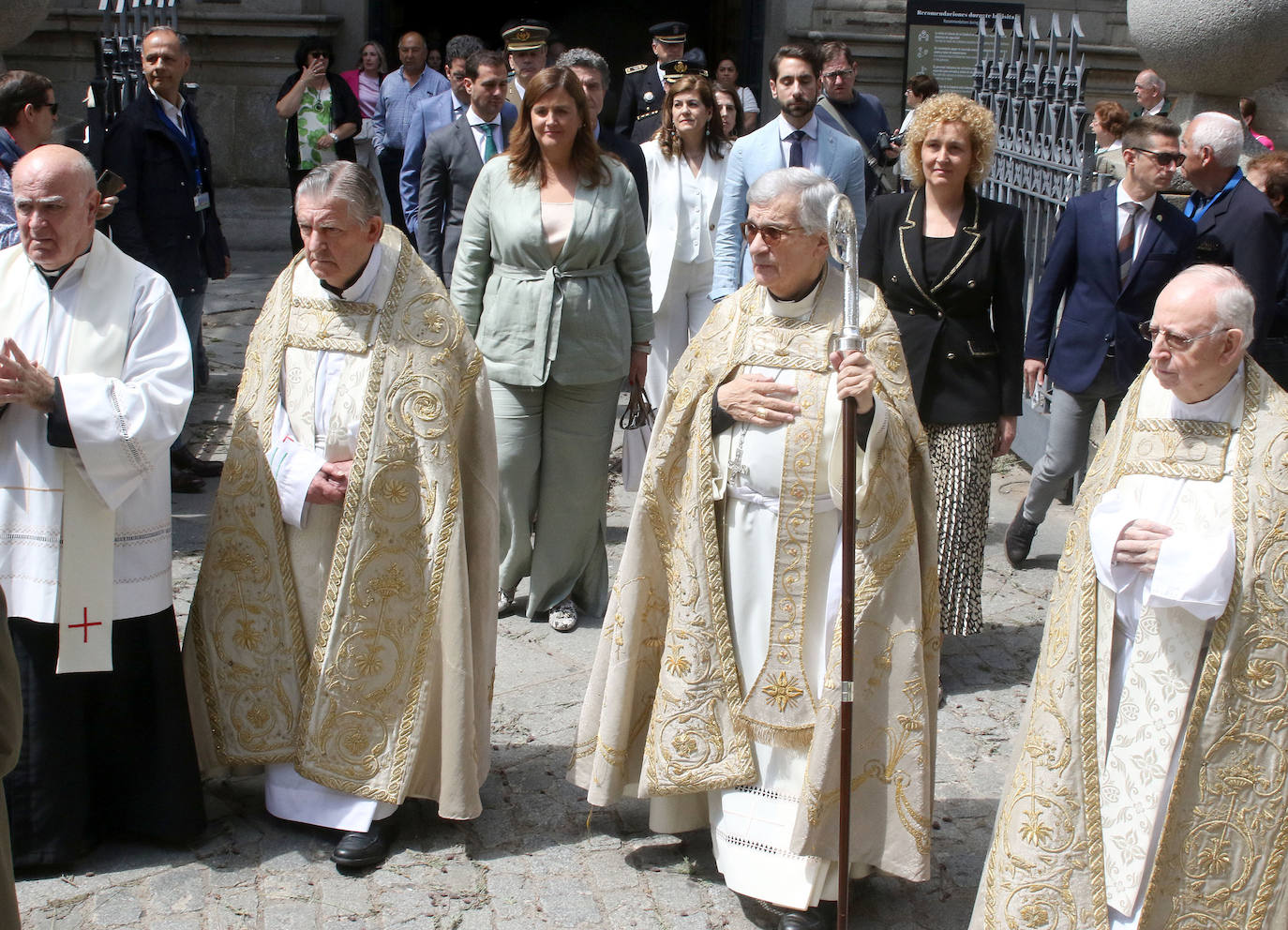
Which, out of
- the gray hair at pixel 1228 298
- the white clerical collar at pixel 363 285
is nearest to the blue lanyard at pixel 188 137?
the white clerical collar at pixel 363 285

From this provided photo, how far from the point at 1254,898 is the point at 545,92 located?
3.52 meters

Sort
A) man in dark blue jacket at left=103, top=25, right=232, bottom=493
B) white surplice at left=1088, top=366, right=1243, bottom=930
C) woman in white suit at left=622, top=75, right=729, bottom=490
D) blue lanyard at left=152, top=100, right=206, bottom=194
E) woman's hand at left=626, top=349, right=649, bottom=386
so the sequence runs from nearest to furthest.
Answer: white surplice at left=1088, top=366, right=1243, bottom=930
woman's hand at left=626, top=349, right=649, bottom=386
woman in white suit at left=622, top=75, right=729, bottom=490
man in dark blue jacket at left=103, top=25, right=232, bottom=493
blue lanyard at left=152, top=100, right=206, bottom=194

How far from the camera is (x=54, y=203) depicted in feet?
12.7

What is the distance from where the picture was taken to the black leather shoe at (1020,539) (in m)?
6.80

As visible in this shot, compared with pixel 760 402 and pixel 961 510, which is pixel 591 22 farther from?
pixel 760 402

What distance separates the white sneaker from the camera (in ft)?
19.4

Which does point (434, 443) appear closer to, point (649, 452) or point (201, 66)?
point (649, 452)

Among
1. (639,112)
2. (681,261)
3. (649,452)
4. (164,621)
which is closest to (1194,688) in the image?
(649,452)

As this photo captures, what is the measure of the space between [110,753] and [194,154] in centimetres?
448

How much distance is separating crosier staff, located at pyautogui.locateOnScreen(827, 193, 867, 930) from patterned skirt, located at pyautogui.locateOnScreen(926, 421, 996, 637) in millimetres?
1950

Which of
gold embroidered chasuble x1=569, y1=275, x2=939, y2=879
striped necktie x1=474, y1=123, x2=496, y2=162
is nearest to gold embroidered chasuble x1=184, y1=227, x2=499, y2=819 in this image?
gold embroidered chasuble x1=569, y1=275, x2=939, y2=879

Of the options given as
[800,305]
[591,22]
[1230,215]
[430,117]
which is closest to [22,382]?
[800,305]

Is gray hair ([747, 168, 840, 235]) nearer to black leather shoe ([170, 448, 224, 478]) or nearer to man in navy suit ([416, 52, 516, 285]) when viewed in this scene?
man in navy suit ([416, 52, 516, 285])

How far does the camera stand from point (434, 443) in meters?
4.15
